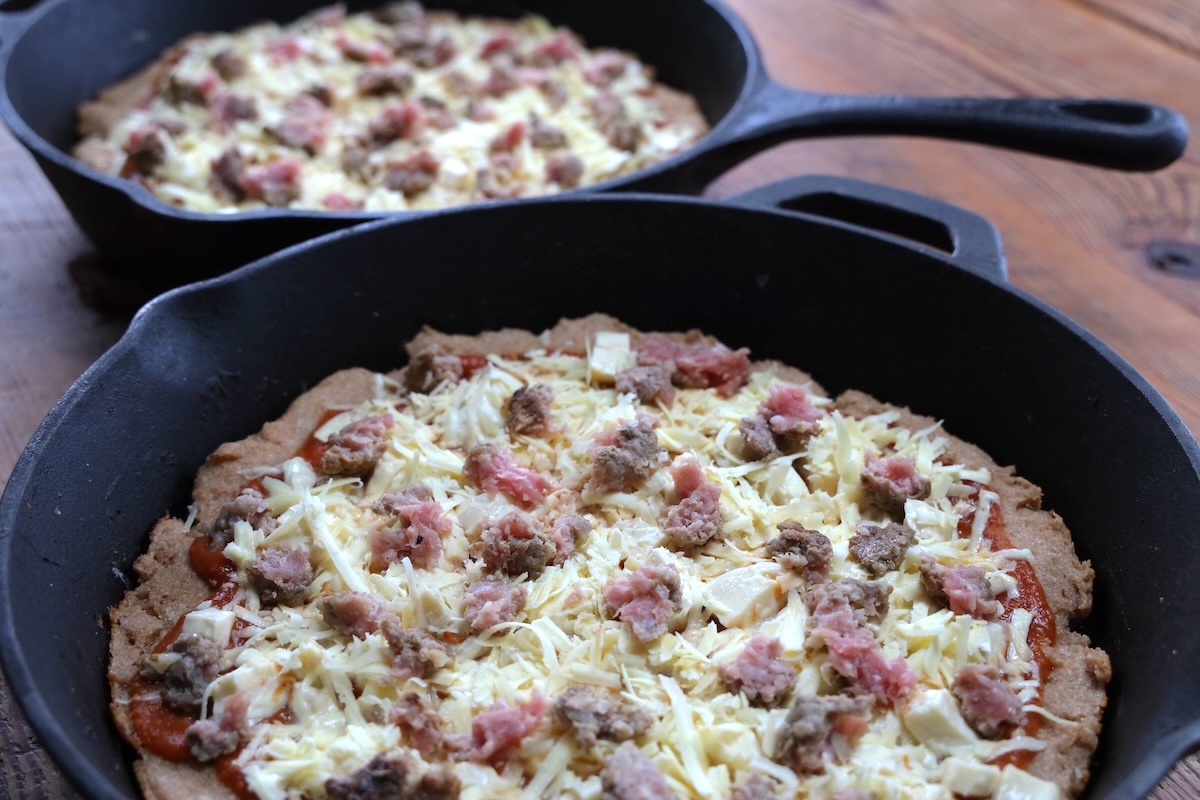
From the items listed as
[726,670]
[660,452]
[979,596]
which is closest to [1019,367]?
[979,596]

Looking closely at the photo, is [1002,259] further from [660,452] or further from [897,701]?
[897,701]

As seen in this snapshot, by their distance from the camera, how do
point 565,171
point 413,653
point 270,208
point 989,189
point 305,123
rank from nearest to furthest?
point 413,653 → point 270,208 → point 565,171 → point 305,123 → point 989,189

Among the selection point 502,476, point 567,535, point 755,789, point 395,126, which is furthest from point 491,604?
point 395,126

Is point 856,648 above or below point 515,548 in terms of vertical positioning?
above

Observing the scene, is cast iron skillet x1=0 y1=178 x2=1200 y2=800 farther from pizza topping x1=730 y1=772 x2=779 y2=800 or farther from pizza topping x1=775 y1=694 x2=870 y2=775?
pizza topping x1=730 y1=772 x2=779 y2=800

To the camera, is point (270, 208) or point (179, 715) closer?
point (179, 715)

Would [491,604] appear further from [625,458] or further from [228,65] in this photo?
[228,65]

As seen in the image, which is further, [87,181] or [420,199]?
[420,199]

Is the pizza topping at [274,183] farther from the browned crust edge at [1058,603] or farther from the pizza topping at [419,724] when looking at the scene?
the pizza topping at [419,724]
